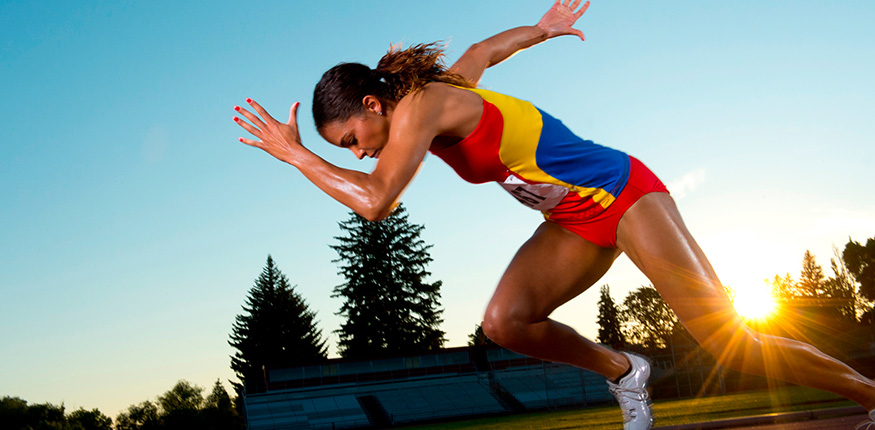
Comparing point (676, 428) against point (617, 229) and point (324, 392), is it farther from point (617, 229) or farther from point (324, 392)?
point (324, 392)

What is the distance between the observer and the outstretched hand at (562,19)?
4.05 metres

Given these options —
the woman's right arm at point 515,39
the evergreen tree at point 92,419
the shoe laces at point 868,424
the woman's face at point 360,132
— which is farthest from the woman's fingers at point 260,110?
the evergreen tree at point 92,419

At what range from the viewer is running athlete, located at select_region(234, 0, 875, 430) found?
2.68 meters

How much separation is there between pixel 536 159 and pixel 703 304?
0.92 meters

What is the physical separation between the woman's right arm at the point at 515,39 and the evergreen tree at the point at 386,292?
1786 inches

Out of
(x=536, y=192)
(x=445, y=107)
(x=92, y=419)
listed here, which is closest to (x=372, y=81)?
(x=445, y=107)

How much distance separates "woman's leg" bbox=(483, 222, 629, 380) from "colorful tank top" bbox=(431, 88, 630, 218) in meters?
0.26

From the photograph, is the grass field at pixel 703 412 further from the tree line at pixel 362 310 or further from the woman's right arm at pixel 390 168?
the tree line at pixel 362 310

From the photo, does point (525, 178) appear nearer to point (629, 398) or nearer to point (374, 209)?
point (374, 209)

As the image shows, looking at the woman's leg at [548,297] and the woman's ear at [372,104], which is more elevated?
the woman's ear at [372,104]

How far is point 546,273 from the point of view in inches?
127

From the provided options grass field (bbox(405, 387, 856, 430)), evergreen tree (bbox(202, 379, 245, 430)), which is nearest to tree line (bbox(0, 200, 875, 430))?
evergreen tree (bbox(202, 379, 245, 430))

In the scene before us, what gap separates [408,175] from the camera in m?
2.66

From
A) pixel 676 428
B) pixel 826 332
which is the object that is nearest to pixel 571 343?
pixel 676 428
